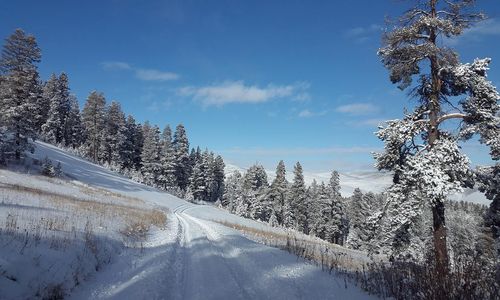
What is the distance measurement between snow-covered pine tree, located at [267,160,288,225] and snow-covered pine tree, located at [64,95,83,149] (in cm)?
4321

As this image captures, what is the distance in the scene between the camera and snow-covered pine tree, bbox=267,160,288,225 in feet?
226

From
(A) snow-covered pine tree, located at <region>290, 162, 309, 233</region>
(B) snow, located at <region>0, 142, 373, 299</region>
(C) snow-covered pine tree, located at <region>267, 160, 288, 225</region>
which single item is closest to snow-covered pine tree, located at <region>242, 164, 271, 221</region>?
(C) snow-covered pine tree, located at <region>267, 160, 288, 225</region>

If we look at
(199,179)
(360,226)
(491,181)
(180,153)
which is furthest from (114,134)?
(491,181)

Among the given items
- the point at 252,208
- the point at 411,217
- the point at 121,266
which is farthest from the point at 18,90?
the point at 252,208

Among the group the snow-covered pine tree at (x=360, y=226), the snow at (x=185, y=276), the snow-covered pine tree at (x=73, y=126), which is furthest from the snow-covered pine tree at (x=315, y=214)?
the snow at (x=185, y=276)

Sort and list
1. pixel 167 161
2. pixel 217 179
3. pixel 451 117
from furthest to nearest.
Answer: pixel 217 179 < pixel 167 161 < pixel 451 117

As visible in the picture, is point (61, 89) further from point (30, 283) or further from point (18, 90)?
point (30, 283)

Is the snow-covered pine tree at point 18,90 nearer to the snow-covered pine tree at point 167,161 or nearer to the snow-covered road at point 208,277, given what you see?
the snow-covered road at point 208,277

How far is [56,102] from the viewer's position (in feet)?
220

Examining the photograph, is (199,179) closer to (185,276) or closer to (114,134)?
(114,134)

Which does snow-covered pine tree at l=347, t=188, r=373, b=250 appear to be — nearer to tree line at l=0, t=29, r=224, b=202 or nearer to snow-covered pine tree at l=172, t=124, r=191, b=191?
tree line at l=0, t=29, r=224, b=202

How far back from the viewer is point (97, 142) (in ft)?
243

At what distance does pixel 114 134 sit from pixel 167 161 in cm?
1200

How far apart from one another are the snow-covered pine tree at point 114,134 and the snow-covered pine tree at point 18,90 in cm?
3434
